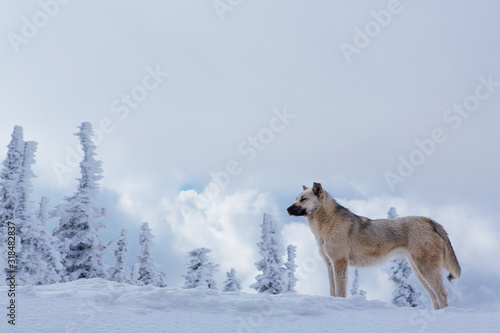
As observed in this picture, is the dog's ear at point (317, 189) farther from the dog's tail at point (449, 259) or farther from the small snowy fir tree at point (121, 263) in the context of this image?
the small snowy fir tree at point (121, 263)

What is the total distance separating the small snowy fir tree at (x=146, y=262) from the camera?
118 feet

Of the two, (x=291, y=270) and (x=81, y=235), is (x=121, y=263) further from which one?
(x=291, y=270)

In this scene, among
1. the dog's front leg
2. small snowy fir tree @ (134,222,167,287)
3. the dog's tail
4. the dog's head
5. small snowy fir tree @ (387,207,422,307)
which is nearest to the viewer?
the dog's front leg

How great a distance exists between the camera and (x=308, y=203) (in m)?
11.3

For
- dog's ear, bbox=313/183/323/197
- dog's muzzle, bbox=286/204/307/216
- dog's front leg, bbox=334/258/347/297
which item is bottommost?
dog's front leg, bbox=334/258/347/297

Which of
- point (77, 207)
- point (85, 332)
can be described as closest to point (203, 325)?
point (85, 332)

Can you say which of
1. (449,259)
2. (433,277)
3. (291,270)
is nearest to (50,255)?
(291,270)

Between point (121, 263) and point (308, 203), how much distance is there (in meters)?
26.4

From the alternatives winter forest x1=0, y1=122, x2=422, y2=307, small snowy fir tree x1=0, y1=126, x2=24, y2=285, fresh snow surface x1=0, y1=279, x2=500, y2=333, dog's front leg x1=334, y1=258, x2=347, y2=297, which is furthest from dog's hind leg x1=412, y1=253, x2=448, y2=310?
small snowy fir tree x1=0, y1=126, x2=24, y2=285

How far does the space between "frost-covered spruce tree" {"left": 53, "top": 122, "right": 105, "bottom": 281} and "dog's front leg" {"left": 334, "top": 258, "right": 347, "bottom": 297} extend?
19.8 metres

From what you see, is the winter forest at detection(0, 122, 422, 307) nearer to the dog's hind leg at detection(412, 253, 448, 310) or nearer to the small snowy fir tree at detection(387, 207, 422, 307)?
the small snowy fir tree at detection(387, 207, 422, 307)

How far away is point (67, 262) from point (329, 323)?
77.3 feet

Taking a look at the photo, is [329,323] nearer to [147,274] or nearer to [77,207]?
[77,207]

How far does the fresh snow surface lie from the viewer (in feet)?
20.6
